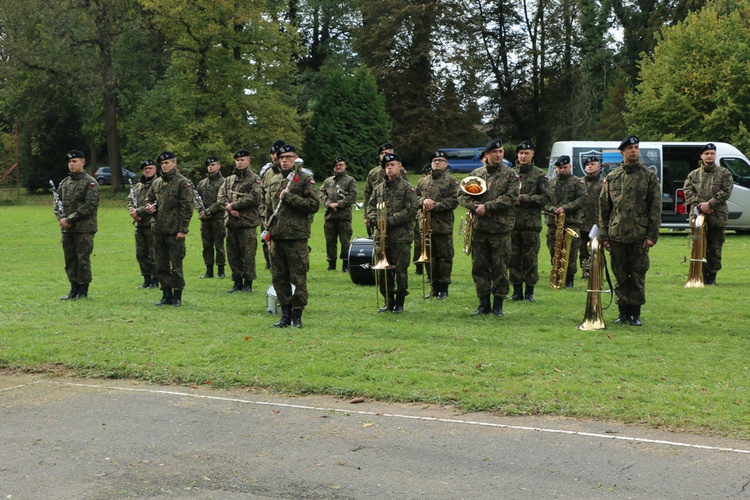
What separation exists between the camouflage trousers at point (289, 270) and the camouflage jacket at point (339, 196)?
235 inches

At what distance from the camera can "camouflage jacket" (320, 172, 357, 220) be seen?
17.0 m

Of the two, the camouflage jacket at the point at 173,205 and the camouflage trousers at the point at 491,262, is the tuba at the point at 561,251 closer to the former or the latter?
the camouflage trousers at the point at 491,262

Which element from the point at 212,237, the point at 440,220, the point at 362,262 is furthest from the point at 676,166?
the point at 212,237

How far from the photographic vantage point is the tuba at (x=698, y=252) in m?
14.5

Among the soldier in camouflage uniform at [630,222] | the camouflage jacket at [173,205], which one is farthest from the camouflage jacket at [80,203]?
the soldier in camouflage uniform at [630,222]

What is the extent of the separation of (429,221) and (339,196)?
437 cm

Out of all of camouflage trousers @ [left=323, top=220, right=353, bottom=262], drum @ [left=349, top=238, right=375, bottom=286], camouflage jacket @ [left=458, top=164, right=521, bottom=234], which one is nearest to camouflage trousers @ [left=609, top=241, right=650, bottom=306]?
camouflage jacket @ [left=458, top=164, right=521, bottom=234]

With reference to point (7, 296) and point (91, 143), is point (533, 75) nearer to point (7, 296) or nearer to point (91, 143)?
point (91, 143)

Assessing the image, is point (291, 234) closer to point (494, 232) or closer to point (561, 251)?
point (494, 232)

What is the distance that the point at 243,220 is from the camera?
14.3 meters

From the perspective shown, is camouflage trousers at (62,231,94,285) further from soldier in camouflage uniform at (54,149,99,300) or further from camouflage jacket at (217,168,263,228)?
camouflage jacket at (217,168,263,228)

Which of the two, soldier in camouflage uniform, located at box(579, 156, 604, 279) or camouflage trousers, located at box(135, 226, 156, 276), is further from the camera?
soldier in camouflage uniform, located at box(579, 156, 604, 279)

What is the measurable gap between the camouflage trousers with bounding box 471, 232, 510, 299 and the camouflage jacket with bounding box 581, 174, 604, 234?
3.90m

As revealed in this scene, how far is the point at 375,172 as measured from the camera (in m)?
16.2
